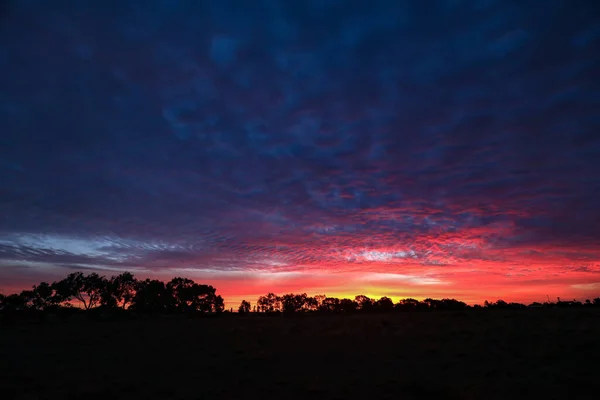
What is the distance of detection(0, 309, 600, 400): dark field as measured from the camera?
1603cm

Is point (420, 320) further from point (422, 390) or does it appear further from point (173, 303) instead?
point (173, 303)

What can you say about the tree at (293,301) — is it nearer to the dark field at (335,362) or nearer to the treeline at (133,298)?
the treeline at (133,298)

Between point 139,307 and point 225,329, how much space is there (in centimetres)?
8062

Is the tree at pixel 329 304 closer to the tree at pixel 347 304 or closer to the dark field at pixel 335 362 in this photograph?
the tree at pixel 347 304

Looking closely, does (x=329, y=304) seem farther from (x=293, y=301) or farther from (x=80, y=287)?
(x=80, y=287)

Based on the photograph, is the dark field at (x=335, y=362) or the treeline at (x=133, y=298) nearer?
the dark field at (x=335, y=362)

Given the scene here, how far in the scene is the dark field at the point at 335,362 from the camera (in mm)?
16031

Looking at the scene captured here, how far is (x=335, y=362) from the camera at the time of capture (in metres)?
21.4

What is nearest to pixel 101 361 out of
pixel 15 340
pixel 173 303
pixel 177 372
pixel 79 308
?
pixel 177 372

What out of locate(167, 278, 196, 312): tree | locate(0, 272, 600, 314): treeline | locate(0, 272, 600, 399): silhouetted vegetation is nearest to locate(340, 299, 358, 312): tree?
locate(0, 272, 600, 314): treeline

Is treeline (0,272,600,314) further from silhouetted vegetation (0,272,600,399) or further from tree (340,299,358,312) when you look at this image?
silhouetted vegetation (0,272,600,399)

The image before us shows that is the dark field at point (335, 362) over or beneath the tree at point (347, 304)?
beneath

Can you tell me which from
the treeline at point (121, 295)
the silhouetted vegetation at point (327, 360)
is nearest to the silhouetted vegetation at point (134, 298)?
the treeline at point (121, 295)

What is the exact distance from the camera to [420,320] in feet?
112
